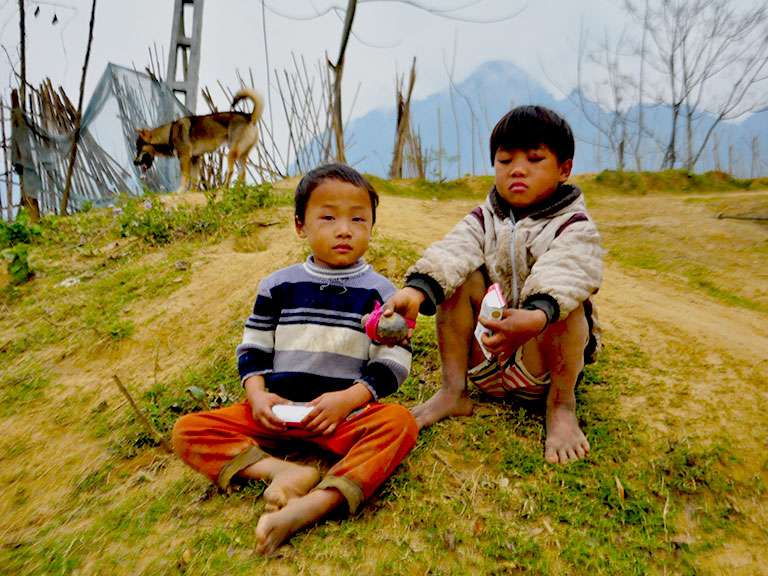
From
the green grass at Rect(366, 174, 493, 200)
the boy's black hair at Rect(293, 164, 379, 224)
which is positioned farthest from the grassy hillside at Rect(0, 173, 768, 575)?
the green grass at Rect(366, 174, 493, 200)

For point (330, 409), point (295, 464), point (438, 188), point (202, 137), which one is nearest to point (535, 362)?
point (330, 409)

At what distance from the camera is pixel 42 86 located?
606 cm

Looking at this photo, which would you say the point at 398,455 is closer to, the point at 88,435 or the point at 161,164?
the point at 88,435

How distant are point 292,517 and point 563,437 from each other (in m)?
0.77

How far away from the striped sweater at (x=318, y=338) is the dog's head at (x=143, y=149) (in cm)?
511

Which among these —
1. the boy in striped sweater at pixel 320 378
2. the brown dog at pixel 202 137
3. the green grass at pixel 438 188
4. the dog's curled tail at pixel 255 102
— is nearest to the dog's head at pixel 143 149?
the brown dog at pixel 202 137

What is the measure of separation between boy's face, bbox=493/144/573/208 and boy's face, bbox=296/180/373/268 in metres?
0.40

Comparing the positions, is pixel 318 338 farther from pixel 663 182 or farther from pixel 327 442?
pixel 663 182

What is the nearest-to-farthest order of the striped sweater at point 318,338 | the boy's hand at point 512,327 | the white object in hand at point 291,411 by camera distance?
1. the boy's hand at point 512,327
2. the white object in hand at point 291,411
3. the striped sweater at point 318,338

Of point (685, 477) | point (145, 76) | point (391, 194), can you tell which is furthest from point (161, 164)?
point (685, 477)

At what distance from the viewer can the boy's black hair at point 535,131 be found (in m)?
1.46

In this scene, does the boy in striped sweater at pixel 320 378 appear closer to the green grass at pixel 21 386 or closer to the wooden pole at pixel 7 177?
the green grass at pixel 21 386

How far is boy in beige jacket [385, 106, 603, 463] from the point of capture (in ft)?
4.57

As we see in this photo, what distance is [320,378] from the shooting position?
147 cm
